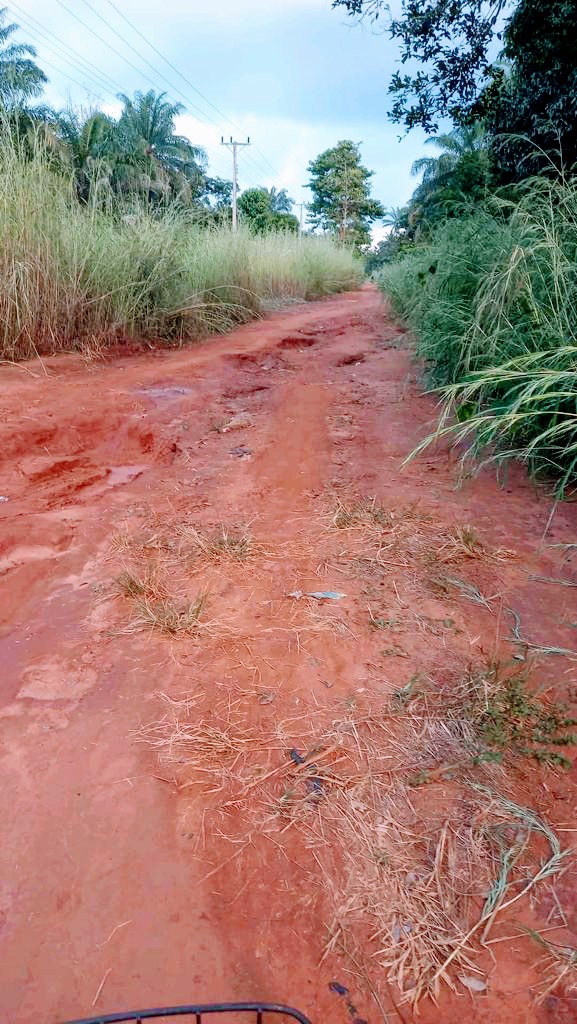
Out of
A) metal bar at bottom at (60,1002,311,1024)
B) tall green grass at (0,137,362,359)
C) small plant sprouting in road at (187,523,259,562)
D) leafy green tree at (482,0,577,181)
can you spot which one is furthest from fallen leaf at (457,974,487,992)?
tall green grass at (0,137,362,359)

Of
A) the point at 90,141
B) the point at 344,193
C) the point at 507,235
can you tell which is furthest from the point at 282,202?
the point at 507,235

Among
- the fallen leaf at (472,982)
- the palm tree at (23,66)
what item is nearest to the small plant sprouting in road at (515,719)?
the fallen leaf at (472,982)

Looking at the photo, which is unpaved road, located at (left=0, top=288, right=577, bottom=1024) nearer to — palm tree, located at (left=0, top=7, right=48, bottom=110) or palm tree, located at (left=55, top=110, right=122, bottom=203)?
palm tree, located at (left=55, top=110, right=122, bottom=203)

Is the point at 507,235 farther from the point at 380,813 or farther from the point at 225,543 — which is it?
the point at 380,813

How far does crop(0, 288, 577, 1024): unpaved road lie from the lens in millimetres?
1241

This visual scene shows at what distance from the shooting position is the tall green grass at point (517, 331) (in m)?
2.80

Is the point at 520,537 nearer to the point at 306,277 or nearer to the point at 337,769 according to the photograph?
the point at 337,769

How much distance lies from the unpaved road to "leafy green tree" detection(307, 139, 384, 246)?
32292 mm

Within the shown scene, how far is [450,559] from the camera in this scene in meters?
2.71

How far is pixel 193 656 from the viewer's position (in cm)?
212

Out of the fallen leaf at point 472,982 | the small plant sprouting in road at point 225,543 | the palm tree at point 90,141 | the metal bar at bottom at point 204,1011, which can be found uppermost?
the palm tree at point 90,141

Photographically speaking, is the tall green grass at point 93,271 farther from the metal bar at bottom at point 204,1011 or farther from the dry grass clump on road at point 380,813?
the metal bar at bottom at point 204,1011

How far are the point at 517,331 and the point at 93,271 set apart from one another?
4.34m

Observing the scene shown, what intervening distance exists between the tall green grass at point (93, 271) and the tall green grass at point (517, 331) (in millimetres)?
3434
